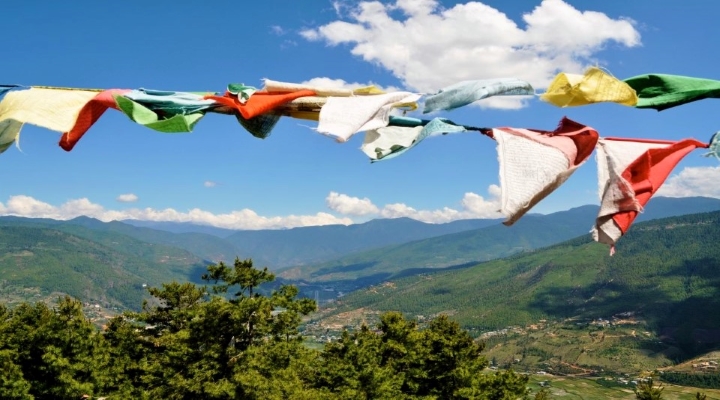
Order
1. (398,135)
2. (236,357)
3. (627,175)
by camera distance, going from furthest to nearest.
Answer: (236,357)
(398,135)
(627,175)

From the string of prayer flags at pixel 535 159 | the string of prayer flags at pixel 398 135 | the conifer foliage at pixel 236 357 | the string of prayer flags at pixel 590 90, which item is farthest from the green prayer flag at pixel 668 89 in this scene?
the conifer foliage at pixel 236 357

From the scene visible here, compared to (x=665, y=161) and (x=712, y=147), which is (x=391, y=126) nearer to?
(x=665, y=161)

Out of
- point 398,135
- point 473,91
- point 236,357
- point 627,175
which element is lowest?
point 236,357

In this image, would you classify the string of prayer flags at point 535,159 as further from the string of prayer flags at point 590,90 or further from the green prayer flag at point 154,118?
the green prayer flag at point 154,118

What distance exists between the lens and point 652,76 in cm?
340

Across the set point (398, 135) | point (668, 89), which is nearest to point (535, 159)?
point (398, 135)

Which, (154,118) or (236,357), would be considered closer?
(154,118)

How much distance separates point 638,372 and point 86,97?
22115 cm

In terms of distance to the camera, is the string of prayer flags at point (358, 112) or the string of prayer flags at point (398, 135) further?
the string of prayer flags at point (398, 135)

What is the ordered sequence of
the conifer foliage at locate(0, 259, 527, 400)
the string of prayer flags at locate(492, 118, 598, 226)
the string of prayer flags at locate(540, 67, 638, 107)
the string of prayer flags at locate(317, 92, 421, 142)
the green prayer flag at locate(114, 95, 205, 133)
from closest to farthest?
the string of prayer flags at locate(492, 118, 598, 226) → the string of prayer flags at locate(317, 92, 421, 142) → the string of prayer flags at locate(540, 67, 638, 107) → the green prayer flag at locate(114, 95, 205, 133) → the conifer foliage at locate(0, 259, 527, 400)

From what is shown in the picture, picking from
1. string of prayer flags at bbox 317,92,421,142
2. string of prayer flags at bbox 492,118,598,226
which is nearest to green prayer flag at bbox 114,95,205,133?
string of prayer flags at bbox 317,92,421,142

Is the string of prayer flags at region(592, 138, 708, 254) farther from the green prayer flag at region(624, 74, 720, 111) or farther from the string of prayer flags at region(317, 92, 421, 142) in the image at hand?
the string of prayer flags at region(317, 92, 421, 142)

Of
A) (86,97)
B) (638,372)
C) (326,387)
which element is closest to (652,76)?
(86,97)

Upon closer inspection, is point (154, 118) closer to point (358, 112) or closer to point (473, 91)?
point (358, 112)
